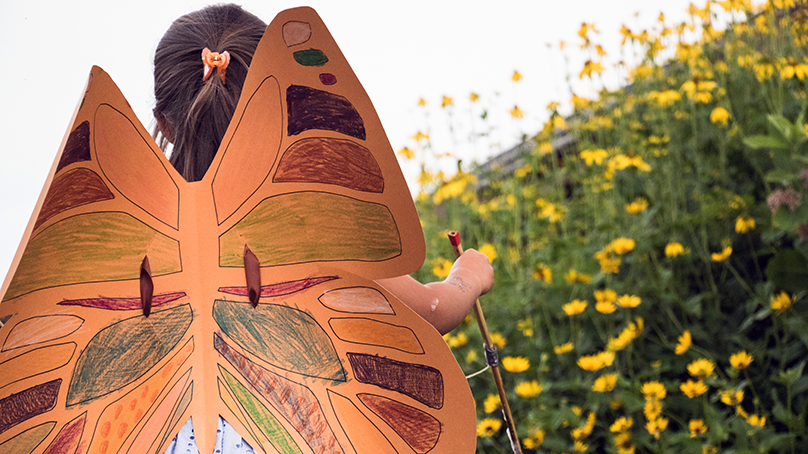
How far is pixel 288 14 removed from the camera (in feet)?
1.28

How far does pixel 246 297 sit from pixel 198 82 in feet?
0.77

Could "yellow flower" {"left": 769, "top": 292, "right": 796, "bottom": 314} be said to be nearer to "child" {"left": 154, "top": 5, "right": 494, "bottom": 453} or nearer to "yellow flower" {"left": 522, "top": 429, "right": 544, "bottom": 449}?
"yellow flower" {"left": 522, "top": 429, "right": 544, "bottom": 449}

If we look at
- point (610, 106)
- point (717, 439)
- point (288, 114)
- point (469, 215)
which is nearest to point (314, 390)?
point (288, 114)

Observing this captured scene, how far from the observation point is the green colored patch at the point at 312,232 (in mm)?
438

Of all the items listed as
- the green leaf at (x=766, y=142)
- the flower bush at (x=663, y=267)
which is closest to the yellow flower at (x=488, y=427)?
the flower bush at (x=663, y=267)

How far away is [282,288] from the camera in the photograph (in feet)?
1.48

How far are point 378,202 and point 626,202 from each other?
1.27m

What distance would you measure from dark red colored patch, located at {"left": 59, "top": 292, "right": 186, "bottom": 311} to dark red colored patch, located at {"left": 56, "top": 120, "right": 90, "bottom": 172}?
3.7 inches

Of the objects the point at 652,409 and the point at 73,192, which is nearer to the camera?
the point at 73,192

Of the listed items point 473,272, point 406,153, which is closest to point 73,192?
point 473,272

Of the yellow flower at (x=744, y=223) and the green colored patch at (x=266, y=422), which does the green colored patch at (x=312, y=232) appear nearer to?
the green colored patch at (x=266, y=422)

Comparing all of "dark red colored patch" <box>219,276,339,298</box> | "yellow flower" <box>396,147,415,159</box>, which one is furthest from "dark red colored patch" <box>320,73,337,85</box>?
"yellow flower" <box>396,147,415,159</box>

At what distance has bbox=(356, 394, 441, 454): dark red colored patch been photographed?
0.45m

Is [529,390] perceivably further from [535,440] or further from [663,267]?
[663,267]
